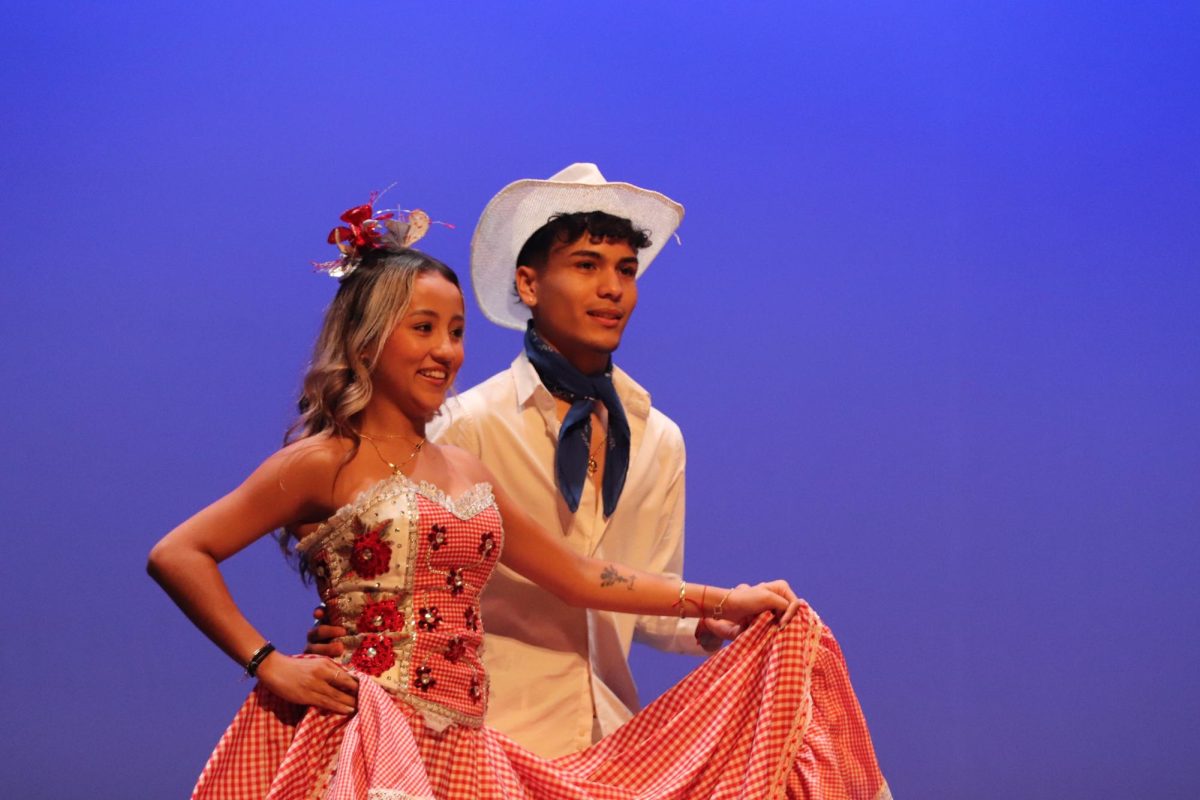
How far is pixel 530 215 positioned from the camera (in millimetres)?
2979

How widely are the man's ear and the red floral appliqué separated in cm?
86

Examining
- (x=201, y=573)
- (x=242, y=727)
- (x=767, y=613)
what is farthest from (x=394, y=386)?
(x=767, y=613)

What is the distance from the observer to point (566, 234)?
296cm

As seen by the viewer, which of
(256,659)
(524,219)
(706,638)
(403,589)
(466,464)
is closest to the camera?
(256,659)

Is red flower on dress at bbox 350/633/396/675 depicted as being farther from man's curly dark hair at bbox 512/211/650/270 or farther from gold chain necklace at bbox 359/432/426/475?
man's curly dark hair at bbox 512/211/650/270

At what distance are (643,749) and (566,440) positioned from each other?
640 mm

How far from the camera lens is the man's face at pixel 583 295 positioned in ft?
→ 9.56

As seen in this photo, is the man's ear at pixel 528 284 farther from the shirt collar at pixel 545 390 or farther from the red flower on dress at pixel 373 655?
the red flower on dress at pixel 373 655

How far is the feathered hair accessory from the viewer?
98.7 inches

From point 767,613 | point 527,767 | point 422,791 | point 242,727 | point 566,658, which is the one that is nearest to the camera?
point 422,791

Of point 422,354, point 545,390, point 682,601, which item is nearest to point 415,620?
point 422,354

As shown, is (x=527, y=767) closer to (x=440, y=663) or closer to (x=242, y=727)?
(x=440, y=663)

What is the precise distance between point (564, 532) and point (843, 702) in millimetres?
685

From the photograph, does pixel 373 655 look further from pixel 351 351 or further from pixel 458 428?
pixel 458 428
